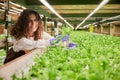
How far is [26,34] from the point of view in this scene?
12.1 ft

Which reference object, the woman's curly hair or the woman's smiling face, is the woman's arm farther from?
the woman's smiling face

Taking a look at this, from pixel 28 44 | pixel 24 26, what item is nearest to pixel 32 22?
pixel 24 26

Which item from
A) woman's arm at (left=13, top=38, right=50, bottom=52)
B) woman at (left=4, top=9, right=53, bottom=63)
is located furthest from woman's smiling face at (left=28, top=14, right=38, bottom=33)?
woman's arm at (left=13, top=38, right=50, bottom=52)

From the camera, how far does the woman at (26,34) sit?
3566 mm

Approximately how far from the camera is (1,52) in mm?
6949

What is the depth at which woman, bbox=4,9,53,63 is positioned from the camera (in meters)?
3.57

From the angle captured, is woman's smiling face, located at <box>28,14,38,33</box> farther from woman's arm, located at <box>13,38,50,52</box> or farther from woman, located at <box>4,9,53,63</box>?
woman's arm, located at <box>13,38,50,52</box>

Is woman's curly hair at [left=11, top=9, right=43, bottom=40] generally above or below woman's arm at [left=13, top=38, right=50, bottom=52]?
above

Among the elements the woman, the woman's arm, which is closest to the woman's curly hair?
the woman

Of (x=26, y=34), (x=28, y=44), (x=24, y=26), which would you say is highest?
(x=24, y=26)

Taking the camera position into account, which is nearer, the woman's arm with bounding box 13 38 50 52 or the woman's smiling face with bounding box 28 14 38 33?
the woman's arm with bounding box 13 38 50 52

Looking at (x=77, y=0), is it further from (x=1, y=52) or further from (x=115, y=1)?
(x=1, y=52)

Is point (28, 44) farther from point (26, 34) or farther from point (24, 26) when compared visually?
point (24, 26)

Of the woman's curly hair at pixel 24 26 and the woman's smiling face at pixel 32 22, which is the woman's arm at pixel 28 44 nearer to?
the woman's curly hair at pixel 24 26
